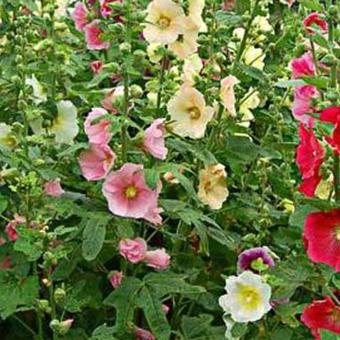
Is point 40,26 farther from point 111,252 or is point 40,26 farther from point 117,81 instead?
point 111,252

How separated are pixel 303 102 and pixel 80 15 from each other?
0.73 m

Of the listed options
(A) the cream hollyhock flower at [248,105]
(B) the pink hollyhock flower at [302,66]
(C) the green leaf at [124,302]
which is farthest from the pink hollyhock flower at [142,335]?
(B) the pink hollyhock flower at [302,66]

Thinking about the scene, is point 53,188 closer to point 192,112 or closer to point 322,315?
point 192,112

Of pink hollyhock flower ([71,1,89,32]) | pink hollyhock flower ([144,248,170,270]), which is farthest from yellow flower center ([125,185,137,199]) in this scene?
pink hollyhock flower ([71,1,89,32])

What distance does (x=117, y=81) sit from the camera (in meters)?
2.49

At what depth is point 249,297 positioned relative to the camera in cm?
194

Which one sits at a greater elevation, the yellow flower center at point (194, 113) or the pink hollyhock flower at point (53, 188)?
the yellow flower center at point (194, 113)

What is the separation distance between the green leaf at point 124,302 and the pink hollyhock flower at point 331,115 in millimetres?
499

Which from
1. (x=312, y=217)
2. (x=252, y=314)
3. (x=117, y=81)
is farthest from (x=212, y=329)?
(x=117, y=81)

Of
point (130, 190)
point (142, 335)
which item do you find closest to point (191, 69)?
point (130, 190)

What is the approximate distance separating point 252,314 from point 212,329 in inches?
5.5

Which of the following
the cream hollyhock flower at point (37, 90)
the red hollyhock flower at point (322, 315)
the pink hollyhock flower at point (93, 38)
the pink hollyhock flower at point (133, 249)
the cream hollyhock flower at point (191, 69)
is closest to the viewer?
the red hollyhock flower at point (322, 315)

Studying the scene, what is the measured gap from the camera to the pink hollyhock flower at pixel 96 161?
6.53 feet

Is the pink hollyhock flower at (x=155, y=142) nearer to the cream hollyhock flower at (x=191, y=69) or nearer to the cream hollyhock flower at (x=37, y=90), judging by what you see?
the cream hollyhock flower at (x=191, y=69)
